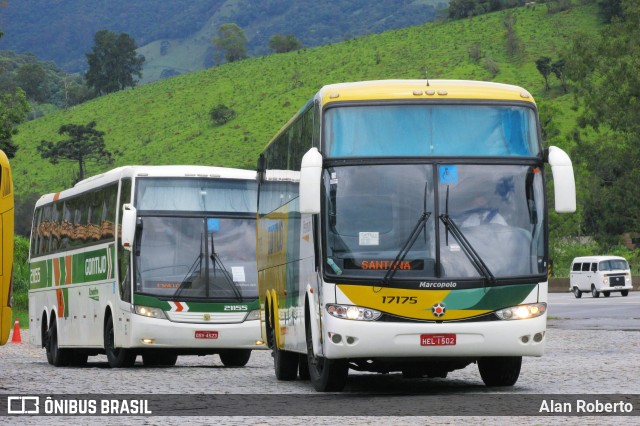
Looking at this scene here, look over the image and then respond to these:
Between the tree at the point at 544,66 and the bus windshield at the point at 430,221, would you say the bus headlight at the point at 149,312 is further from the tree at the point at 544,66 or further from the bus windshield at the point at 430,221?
the tree at the point at 544,66

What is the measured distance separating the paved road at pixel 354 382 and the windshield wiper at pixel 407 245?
1404 millimetres

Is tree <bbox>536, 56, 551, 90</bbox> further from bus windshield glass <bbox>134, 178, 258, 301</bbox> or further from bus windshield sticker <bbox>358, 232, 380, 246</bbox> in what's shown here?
bus windshield sticker <bbox>358, 232, 380, 246</bbox>

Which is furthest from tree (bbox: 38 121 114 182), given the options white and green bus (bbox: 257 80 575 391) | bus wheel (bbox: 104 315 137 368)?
white and green bus (bbox: 257 80 575 391)

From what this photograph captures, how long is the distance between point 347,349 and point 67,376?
7612mm

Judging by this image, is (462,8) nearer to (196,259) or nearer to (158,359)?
(158,359)

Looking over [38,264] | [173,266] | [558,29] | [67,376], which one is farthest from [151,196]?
[558,29]

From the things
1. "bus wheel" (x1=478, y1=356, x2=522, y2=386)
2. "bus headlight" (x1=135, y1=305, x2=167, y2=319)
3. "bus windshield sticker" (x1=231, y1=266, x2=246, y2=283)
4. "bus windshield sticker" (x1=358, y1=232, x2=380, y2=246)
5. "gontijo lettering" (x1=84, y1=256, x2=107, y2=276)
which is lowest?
"bus wheel" (x1=478, y1=356, x2=522, y2=386)

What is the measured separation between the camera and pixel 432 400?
1460 centimetres

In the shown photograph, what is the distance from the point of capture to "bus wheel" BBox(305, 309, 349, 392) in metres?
15.8

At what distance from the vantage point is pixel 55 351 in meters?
27.7

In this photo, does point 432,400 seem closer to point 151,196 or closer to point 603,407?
point 603,407

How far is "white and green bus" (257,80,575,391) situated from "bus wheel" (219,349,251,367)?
8.99 meters

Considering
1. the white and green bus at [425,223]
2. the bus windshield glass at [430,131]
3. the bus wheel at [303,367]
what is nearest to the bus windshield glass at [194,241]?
the bus wheel at [303,367]

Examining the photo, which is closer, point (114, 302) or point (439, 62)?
point (114, 302)
